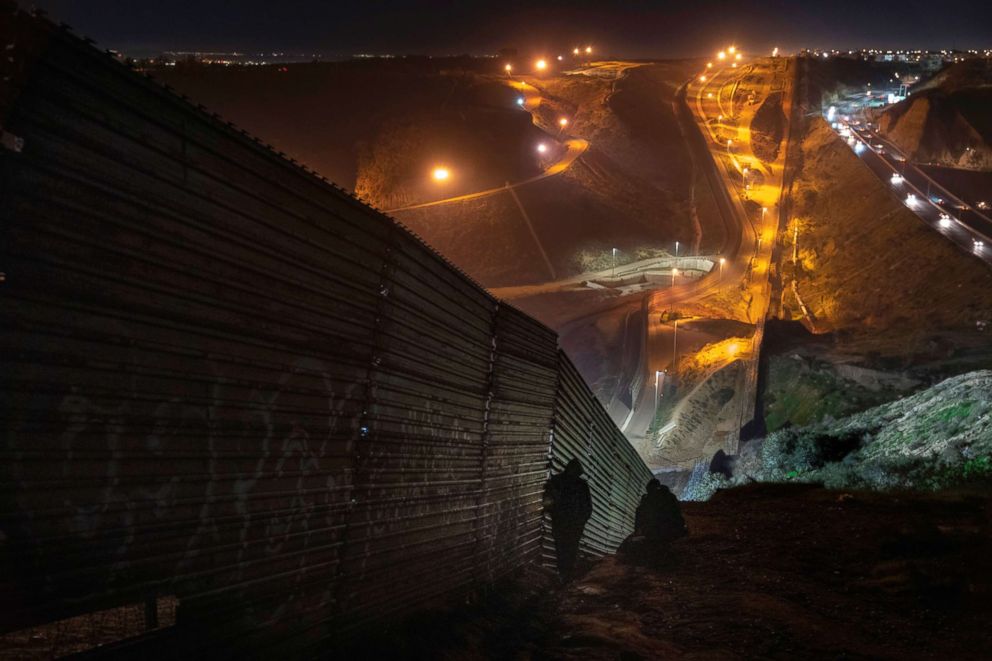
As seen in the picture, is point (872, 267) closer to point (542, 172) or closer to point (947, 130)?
point (542, 172)

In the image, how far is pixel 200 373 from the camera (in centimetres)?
318

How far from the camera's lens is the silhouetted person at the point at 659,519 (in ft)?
28.6

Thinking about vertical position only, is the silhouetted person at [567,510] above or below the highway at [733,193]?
below

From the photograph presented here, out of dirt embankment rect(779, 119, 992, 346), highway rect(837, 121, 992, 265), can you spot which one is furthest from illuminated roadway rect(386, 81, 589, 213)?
highway rect(837, 121, 992, 265)

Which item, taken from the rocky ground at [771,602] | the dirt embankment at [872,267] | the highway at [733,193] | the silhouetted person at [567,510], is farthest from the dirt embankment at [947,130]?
the silhouetted person at [567,510]

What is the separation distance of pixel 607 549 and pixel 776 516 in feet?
9.02

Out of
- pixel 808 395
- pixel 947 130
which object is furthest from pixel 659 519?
pixel 947 130

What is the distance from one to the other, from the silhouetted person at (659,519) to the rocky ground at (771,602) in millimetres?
205

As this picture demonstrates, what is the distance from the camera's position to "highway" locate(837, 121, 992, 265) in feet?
127

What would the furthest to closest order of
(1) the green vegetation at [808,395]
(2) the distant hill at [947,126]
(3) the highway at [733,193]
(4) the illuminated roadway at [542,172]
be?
1. (2) the distant hill at [947,126]
2. (4) the illuminated roadway at [542,172]
3. (3) the highway at [733,193]
4. (1) the green vegetation at [808,395]

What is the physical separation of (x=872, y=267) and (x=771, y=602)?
40199 millimetres

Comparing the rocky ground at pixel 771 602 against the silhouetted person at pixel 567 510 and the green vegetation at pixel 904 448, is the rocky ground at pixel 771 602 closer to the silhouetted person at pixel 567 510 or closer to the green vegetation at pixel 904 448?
the silhouetted person at pixel 567 510

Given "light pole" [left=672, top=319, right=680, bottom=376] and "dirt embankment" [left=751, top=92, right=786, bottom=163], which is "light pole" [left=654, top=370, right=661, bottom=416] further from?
"dirt embankment" [left=751, top=92, right=786, bottom=163]

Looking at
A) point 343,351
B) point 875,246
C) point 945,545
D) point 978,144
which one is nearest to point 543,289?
point 875,246
